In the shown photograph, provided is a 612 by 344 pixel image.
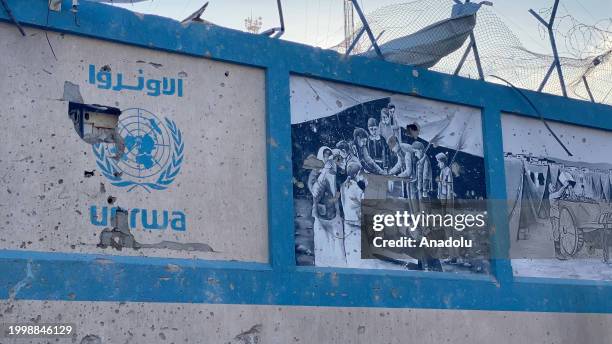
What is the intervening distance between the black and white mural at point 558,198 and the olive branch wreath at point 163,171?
12.0 feet

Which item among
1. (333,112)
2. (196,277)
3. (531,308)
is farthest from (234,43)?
(531,308)

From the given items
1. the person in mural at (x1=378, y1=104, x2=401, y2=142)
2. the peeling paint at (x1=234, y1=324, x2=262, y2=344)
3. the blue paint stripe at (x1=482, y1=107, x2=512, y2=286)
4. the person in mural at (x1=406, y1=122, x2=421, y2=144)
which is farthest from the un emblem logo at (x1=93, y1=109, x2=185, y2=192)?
the blue paint stripe at (x1=482, y1=107, x2=512, y2=286)

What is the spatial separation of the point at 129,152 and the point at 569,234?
16.2 ft

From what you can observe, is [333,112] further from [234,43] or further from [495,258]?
[495,258]

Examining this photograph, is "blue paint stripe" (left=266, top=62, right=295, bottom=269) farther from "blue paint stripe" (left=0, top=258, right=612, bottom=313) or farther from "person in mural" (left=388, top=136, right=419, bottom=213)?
"person in mural" (left=388, top=136, right=419, bottom=213)

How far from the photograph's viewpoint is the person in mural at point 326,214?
26.8 ft

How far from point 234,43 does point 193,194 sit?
1382 mm

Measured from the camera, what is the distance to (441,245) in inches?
351

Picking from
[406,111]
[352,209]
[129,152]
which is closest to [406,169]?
[406,111]

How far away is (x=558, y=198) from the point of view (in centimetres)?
993

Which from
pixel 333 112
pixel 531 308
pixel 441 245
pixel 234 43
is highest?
pixel 234 43

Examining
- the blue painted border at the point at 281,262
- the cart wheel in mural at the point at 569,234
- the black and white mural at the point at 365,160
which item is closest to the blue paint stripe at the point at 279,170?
the blue painted border at the point at 281,262

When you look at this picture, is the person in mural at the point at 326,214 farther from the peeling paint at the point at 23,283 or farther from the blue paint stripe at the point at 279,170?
the peeling paint at the point at 23,283

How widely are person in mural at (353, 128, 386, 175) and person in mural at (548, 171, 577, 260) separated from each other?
7.23 feet
